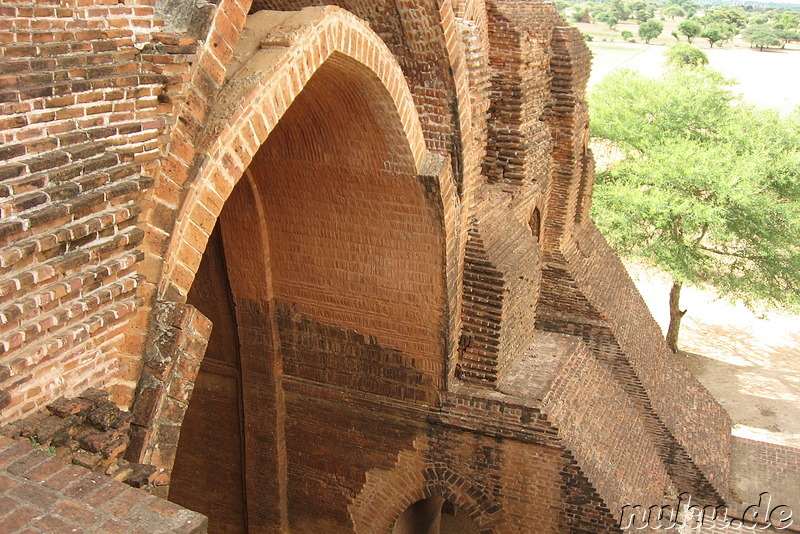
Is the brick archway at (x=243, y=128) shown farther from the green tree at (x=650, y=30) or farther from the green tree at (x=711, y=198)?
the green tree at (x=650, y=30)

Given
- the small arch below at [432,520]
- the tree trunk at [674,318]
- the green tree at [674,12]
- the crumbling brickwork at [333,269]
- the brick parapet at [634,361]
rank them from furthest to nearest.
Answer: the green tree at [674,12]
the tree trunk at [674,318]
the brick parapet at [634,361]
the small arch below at [432,520]
the crumbling brickwork at [333,269]

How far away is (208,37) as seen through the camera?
3729 mm

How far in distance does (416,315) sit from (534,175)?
92.6 inches

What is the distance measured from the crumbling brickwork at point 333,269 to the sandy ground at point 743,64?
39408mm

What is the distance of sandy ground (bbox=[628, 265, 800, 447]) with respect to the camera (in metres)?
12.9

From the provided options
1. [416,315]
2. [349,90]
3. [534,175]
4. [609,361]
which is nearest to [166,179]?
[349,90]

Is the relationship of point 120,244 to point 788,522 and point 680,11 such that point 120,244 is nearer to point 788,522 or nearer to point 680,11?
point 788,522

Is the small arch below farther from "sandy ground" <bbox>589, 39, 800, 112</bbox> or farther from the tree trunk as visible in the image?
"sandy ground" <bbox>589, 39, 800, 112</bbox>

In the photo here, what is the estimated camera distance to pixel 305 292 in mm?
7547

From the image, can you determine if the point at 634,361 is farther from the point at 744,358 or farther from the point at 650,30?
the point at 650,30

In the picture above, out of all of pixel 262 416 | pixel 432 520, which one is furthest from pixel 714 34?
pixel 262 416

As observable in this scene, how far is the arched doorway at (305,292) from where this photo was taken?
643 cm

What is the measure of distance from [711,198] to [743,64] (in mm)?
57638

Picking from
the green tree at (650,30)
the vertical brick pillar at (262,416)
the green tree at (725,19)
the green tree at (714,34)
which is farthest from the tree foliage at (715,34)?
the vertical brick pillar at (262,416)
